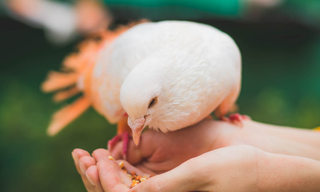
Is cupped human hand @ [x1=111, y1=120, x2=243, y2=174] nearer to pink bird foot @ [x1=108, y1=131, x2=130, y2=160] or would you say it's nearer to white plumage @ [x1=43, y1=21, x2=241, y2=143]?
pink bird foot @ [x1=108, y1=131, x2=130, y2=160]

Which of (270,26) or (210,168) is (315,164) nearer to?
(210,168)

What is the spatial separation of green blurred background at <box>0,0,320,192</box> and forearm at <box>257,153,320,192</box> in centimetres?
190

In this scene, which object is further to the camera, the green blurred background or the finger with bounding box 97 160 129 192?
the green blurred background

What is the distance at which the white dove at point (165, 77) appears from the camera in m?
1.28

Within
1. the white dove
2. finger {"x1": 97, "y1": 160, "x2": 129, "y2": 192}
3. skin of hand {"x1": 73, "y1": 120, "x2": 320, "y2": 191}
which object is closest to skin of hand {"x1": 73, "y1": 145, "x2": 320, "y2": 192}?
finger {"x1": 97, "y1": 160, "x2": 129, "y2": 192}

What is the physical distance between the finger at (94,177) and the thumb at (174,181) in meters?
0.22

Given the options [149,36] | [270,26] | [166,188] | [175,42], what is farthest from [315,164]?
[270,26]

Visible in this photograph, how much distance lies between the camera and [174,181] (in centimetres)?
101

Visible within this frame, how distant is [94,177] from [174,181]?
36cm

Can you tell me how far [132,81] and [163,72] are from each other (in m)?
0.17

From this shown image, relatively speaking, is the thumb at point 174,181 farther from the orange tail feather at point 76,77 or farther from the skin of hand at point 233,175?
the orange tail feather at point 76,77

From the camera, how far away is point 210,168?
1.06m

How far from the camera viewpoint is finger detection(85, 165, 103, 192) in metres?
1.19

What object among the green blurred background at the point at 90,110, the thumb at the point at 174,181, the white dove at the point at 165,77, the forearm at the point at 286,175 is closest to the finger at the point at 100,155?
the white dove at the point at 165,77
